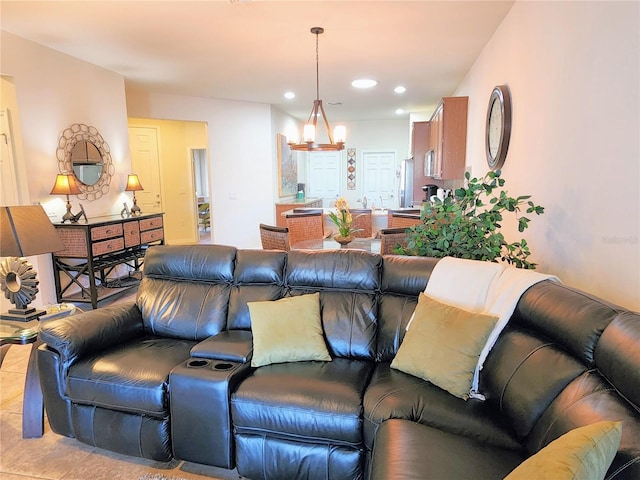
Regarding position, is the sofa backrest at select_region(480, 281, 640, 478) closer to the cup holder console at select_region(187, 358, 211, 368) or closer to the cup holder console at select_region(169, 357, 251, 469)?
the cup holder console at select_region(169, 357, 251, 469)

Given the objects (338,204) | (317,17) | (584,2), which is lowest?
(338,204)

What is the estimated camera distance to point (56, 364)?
2.04 m

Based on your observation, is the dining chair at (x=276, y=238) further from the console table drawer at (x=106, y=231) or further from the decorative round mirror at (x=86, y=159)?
the decorative round mirror at (x=86, y=159)

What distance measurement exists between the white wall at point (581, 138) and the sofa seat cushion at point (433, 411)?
742mm

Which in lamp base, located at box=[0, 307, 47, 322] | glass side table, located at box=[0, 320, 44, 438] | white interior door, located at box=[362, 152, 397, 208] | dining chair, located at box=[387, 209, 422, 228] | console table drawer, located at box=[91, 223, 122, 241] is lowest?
glass side table, located at box=[0, 320, 44, 438]

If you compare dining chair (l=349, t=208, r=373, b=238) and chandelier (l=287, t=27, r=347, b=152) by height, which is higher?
chandelier (l=287, t=27, r=347, b=152)

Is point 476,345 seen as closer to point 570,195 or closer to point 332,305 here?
point 332,305

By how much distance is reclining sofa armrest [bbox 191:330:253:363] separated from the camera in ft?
6.73

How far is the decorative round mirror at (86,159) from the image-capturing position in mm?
4320

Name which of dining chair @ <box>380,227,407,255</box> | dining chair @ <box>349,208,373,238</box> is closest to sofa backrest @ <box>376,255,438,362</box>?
dining chair @ <box>380,227,407,255</box>

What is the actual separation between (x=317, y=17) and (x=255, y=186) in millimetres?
4110

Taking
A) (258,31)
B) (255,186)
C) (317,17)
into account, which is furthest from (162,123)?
(317,17)

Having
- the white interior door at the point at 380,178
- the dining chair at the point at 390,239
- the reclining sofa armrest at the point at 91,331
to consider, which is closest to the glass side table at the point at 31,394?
the reclining sofa armrest at the point at 91,331

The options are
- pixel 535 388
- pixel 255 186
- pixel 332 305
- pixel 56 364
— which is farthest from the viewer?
pixel 255 186
